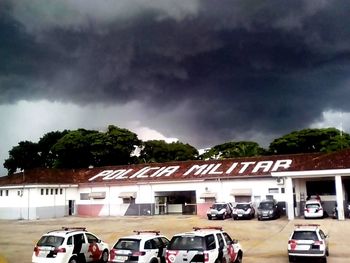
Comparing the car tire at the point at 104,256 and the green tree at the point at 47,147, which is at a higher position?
the green tree at the point at 47,147

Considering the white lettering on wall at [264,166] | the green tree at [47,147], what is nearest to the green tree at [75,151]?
the green tree at [47,147]

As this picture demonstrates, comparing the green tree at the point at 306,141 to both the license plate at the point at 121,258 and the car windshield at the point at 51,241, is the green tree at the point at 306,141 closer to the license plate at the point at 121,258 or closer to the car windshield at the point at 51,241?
the license plate at the point at 121,258

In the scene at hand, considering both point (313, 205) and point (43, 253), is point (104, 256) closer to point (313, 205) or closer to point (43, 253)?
point (43, 253)

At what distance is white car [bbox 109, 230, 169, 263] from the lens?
1416 centimetres

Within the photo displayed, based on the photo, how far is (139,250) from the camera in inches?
560

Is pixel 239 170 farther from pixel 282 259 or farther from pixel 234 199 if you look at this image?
pixel 282 259

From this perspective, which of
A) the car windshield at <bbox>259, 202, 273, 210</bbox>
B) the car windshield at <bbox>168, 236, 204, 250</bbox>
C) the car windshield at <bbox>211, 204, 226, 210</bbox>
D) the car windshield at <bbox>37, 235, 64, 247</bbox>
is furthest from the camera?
the car windshield at <bbox>211, 204, 226, 210</bbox>

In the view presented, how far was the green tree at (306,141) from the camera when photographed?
215ft

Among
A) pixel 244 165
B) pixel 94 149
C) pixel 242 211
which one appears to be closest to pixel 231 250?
pixel 242 211

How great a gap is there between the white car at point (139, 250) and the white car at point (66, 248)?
1693 mm

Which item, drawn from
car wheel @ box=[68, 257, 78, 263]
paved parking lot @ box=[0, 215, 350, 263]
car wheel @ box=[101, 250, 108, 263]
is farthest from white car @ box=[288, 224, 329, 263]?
car wheel @ box=[68, 257, 78, 263]

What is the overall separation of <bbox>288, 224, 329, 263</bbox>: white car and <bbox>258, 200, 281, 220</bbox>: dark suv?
53.7 ft

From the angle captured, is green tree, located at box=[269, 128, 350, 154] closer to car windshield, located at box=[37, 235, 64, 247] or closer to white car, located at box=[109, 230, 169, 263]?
white car, located at box=[109, 230, 169, 263]

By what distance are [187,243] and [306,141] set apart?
56.5 metres
